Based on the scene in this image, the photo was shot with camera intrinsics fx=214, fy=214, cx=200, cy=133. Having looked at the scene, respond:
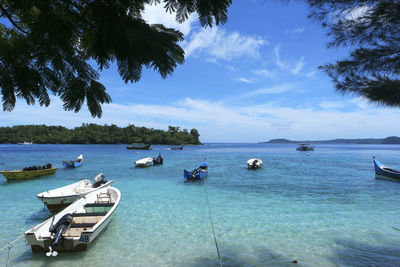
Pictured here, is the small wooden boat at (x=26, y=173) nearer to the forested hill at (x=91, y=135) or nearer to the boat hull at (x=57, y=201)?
the boat hull at (x=57, y=201)

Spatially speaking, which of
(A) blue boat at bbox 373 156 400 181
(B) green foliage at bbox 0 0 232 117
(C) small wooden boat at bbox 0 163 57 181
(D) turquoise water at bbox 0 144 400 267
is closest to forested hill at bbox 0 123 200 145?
(C) small wooden boat at bbox 0 163 57 181

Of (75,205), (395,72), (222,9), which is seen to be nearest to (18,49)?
(222,9)

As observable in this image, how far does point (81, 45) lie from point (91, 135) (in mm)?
203128

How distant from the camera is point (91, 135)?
7200 inches

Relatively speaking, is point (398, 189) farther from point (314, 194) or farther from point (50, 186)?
point (50, 186)

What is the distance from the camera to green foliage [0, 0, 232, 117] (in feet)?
4.69

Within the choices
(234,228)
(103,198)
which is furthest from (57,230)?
(234,228)

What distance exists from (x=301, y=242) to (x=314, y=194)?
1109 centimetres

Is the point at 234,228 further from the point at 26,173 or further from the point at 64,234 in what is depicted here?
the point at 26,173

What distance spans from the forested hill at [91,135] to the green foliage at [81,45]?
18498 cm

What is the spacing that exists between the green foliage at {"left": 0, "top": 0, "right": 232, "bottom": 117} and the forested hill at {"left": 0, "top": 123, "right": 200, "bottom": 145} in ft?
607

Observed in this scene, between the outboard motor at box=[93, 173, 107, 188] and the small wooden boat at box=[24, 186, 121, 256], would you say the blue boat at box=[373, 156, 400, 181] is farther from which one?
the outboard motor at box=[93, 173, 107, 188]

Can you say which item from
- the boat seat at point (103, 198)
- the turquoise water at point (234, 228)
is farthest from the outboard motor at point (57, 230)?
the boat seat at point (103, 198)

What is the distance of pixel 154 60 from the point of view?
1.41 m
